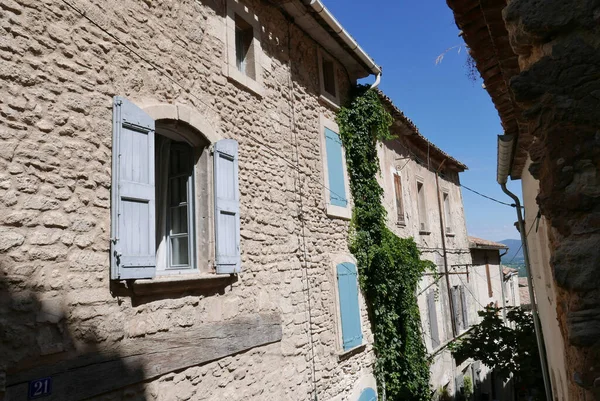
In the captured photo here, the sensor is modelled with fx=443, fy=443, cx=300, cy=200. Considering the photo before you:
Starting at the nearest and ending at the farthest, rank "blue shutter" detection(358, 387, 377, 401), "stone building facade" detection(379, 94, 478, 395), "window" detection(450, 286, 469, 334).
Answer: "blue shutter" detection(358, 387, 377, 401) < "stone building facade" detection(379, 94, 478, 395) < "window" detection(450, 286, 469, 334)

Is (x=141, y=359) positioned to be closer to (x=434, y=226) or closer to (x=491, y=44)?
(x=491, y=44)

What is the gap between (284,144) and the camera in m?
6.35

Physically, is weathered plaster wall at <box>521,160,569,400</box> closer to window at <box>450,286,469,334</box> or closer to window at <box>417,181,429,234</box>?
window at <box>417,181,429,234</box>

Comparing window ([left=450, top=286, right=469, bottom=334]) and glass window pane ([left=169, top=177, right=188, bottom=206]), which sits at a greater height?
glass window pane ([left=169, top=177, right=188, bottom=206])

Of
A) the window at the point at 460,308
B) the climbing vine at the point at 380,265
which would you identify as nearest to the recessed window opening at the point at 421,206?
the window at the point at 460,308

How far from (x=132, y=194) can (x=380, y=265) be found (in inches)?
201

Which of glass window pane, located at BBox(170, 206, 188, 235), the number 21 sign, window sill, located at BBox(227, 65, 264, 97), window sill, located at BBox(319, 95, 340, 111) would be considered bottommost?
the number 21 sign

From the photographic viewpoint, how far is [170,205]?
487 cm

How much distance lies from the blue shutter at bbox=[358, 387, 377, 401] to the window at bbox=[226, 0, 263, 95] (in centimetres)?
499

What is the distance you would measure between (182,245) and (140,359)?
1343 millimetres

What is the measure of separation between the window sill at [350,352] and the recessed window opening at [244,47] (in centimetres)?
425

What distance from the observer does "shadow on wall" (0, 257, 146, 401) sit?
2924mm

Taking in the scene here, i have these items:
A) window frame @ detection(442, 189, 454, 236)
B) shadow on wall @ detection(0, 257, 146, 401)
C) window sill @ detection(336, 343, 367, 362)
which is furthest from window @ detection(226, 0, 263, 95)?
window frame @ detection(442, 189, 454, 236)

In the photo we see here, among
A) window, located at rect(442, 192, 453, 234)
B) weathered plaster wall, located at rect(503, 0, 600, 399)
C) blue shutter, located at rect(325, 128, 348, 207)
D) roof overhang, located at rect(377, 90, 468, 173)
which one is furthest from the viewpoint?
window, located at rect(442, 192, 453, 234)
